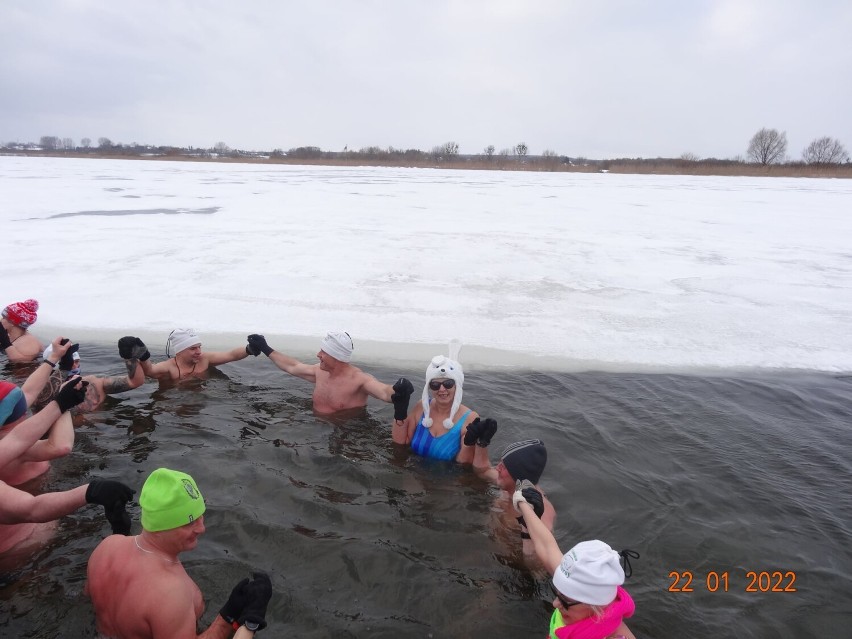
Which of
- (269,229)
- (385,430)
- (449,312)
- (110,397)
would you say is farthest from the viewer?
(269,229)

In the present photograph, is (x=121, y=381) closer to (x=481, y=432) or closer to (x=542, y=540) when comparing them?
(x=481, y=432)

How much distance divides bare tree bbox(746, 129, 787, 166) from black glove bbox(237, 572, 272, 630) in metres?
71.5

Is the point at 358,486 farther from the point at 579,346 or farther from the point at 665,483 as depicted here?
the point at 579,346

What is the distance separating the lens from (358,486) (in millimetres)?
3660

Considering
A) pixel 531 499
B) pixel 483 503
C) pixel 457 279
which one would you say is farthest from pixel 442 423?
pixel 457 279

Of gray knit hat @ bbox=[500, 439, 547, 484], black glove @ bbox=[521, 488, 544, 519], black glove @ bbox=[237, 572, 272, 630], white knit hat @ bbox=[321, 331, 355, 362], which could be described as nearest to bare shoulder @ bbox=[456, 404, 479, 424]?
gray knit hat @ bbox=[500, 439, 547, 484]

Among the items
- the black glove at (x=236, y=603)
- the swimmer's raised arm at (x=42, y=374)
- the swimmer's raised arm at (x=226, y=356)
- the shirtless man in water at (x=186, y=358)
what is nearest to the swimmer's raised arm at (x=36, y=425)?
the swimmer's raised arm at (x=42, y=374)

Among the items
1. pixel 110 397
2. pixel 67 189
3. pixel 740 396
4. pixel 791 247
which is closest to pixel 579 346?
pixel 740 396

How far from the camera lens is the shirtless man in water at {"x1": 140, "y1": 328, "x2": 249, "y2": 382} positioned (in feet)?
16.4

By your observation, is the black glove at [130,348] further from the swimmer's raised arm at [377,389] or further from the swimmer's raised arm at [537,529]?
the swimmer's raised arm at [537,529]

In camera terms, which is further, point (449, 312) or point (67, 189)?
point (67, 189)

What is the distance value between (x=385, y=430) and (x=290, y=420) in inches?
33.2

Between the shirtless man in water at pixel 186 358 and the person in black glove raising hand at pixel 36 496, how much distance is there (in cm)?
199

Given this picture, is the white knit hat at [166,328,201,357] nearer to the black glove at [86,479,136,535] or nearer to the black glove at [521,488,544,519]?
the black glove at [86,479,136,535]
